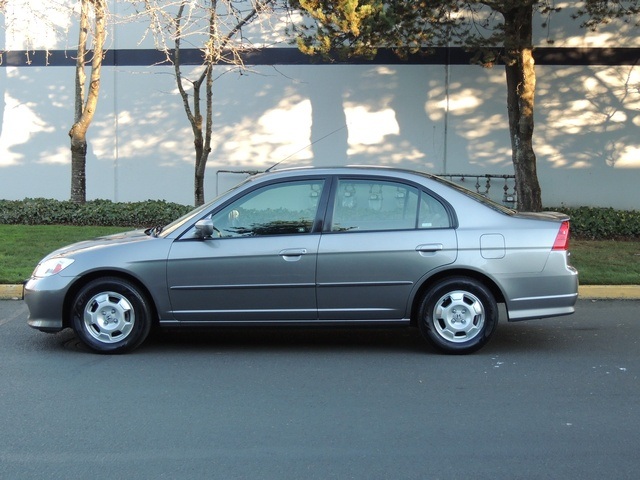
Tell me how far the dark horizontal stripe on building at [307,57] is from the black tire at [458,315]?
30.9 ft

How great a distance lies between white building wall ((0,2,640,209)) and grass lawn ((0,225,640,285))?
338 centimetres

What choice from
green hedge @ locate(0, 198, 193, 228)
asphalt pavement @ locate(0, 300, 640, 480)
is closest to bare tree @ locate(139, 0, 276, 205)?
green hedge @ locate(0, 198, 193, 228)

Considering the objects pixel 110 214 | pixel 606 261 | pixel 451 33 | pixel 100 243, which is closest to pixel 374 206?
pixel 100 243

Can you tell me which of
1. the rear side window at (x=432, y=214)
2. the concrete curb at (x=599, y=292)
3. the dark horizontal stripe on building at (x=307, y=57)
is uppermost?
the dark horizontal stripe on building at (x=307, y=57)

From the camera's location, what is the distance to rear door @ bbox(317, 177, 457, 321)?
6.59 metres

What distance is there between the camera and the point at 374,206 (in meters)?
6.77

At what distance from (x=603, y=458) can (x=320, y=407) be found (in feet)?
6.08

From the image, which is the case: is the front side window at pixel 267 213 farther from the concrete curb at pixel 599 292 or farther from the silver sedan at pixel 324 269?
the concrete curb at pixel 599 292

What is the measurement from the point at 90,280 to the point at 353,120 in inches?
402

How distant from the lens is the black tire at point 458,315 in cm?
665

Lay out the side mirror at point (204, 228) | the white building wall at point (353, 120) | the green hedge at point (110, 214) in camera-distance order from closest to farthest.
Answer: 1. the side mirror at point (204, 228)
2. the green hedge at point (110, 214)
3. the white building wall at point (353, 120)

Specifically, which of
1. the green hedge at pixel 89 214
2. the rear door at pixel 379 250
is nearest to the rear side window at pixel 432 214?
the rear door at pixel 379 250

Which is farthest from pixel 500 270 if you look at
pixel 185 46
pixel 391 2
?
pixel 185 46

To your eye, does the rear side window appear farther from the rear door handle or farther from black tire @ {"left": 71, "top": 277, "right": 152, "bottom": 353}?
black tire @ {"left": 71, "top": 277, "right": 152, "bottom": 353}
